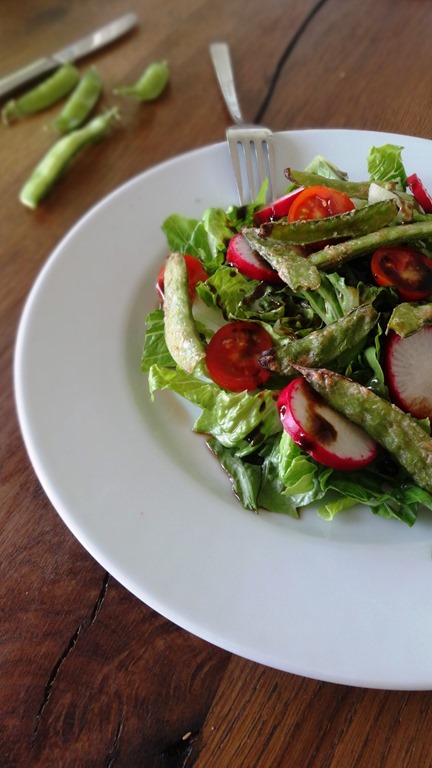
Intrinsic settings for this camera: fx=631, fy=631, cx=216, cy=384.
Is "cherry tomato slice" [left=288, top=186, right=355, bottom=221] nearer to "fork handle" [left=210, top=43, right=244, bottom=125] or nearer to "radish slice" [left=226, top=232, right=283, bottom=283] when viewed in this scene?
"radish slice" [left=226, top=232, right=283, bottom=283]

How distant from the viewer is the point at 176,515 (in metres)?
1.27

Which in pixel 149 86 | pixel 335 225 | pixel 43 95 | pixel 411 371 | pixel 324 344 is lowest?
pixel 411 371

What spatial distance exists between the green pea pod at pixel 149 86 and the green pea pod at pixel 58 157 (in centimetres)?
14

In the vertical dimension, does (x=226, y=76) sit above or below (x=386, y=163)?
above

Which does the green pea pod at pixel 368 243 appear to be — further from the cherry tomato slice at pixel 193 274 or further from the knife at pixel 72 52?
the knife at pixel 72 52

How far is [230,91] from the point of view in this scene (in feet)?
7.99

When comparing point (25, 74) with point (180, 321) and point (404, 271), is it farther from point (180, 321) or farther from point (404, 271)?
point (404, 271)

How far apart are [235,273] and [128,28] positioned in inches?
77.2

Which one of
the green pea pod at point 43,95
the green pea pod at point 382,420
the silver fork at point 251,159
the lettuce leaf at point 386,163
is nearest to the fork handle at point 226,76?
the silver fork at point 251,159

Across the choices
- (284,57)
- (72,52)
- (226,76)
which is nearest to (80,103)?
(72,52)

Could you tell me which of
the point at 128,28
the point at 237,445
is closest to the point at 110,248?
the point at 237,445

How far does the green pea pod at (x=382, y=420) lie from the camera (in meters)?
1.22

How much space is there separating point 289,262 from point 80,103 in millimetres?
1622

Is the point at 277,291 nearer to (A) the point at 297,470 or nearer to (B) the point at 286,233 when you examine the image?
(B) the point at 286,233
